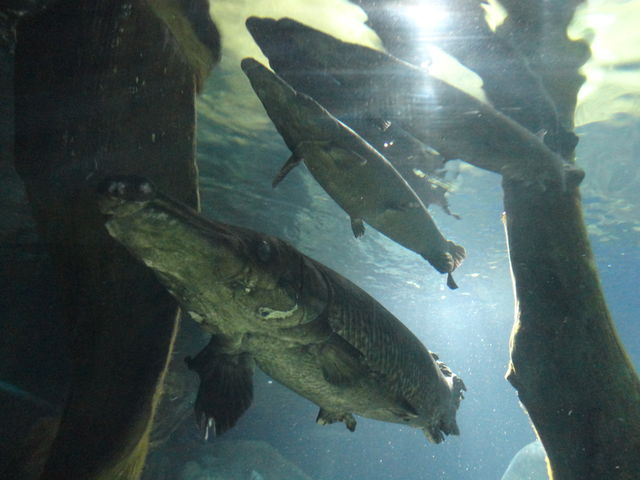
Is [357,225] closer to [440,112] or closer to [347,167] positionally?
[347,167]

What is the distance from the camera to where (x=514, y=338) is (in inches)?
194

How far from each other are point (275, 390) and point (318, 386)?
18339 millimetres

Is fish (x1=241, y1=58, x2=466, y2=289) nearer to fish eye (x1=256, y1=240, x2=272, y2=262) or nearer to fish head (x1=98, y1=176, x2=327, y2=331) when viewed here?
fish head (x1=98, y1=176, x2=327, y2=331)

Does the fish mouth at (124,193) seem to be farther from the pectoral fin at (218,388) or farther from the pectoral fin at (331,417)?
the pectoral fin at (331,417)

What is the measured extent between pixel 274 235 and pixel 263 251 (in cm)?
403

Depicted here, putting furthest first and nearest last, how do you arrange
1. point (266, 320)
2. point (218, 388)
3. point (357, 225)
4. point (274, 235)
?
point (274, 235)
point (357, 225)
point (218, 388)
point (266, 320)

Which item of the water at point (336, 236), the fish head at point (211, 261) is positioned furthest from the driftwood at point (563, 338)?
the water at point (336, 236)

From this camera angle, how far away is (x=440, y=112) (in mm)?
5793

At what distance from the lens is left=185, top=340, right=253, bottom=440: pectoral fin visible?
276 centimetres

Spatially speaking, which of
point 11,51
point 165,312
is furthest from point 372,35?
point 165,312

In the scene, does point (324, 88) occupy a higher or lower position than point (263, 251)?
higher

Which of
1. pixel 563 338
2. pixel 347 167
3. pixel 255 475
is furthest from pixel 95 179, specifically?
pixel 255 475

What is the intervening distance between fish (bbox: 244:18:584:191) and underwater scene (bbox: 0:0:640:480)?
1.3 inches

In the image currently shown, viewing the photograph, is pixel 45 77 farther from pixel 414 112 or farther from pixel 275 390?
pixel 275 390
